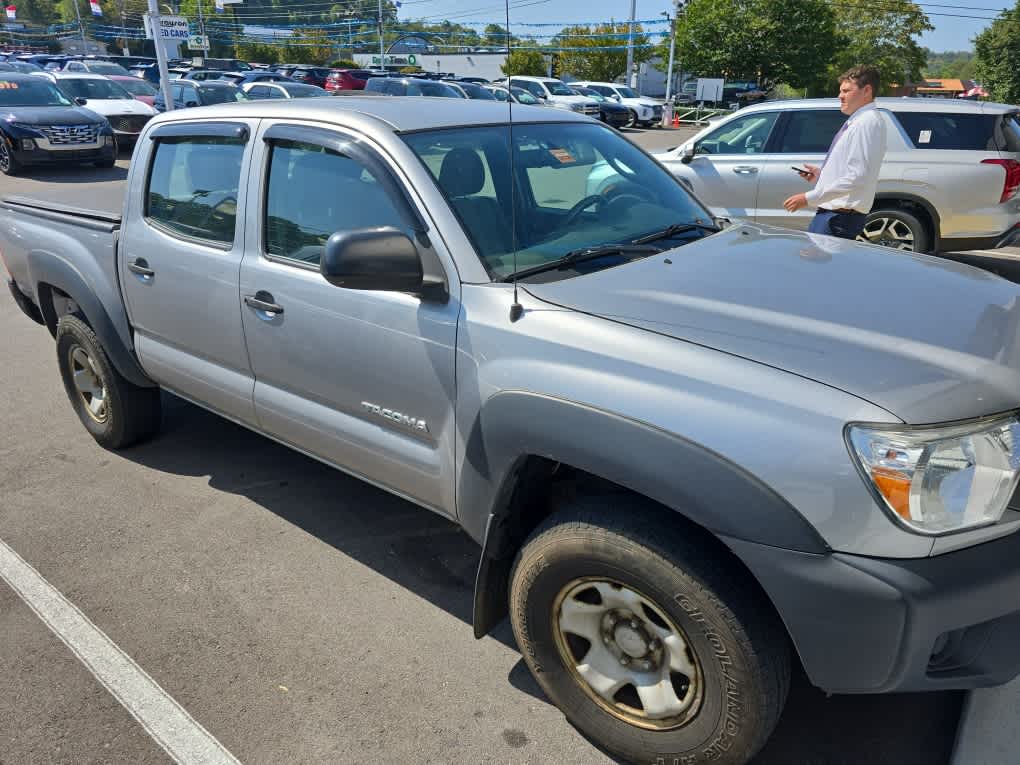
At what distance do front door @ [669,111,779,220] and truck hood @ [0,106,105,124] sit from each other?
11.4m

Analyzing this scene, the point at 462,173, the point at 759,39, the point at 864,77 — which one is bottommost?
the point at 462,173

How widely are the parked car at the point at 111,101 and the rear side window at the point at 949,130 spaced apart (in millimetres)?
14589

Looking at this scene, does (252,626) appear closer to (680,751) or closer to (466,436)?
(466,436)

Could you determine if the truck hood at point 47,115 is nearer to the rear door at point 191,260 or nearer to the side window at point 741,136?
the side window at point 741,136

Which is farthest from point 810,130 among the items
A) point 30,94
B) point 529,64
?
point 529,64

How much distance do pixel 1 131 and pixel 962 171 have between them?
14682mm

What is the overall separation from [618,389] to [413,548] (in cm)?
173

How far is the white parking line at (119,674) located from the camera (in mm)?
2396

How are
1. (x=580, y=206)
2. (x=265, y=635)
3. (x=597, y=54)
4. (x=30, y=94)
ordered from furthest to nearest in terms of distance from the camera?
(x=597, y=54) < (x=30, y=94) < (x=580, y=206) < (x=265, y=635)

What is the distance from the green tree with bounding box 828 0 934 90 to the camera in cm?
5862

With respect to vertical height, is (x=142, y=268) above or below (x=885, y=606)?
above

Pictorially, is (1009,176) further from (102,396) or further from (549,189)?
(102,396)

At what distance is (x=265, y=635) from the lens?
2898 mm

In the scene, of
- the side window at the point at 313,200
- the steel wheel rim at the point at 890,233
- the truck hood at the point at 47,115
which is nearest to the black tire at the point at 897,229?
the steel wheel rim at the point at 890,233
